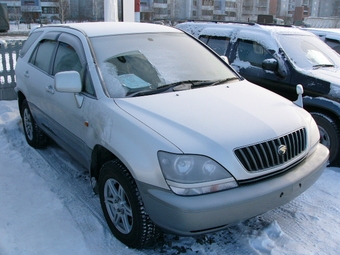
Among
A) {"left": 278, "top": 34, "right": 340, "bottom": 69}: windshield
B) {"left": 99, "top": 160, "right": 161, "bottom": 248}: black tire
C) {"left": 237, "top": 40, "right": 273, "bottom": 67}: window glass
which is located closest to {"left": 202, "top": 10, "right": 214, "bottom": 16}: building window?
{"left": 278, "top": 34, "right": 340, "bottom": 69}: windshield

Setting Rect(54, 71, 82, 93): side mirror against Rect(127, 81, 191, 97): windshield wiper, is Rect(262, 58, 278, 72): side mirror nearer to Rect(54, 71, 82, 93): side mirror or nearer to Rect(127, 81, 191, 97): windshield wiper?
Rect(127, 81, 191, 97): windshield wiper

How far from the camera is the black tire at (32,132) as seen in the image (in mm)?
4672

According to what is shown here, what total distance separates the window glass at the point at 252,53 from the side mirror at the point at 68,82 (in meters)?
3.10

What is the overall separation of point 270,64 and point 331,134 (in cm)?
125

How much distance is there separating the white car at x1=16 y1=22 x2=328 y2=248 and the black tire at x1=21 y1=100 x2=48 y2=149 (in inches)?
26.9

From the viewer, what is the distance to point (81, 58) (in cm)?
336

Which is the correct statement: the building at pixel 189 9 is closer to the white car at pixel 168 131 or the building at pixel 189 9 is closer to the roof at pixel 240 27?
the roof at pixel 240 27

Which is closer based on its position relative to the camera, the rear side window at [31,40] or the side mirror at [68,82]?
the side mirror at [68,82]

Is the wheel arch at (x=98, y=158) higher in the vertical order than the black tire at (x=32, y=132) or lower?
higher

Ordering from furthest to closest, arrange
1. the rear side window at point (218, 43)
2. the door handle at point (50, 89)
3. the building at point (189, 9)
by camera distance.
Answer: the building at point (189, 9) < the rear side window at point (218, 43) < the door handle at point (50, 89)

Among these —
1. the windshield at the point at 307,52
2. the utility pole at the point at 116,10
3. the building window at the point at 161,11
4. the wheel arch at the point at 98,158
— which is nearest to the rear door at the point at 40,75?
the wheel arch at the point at 98,158

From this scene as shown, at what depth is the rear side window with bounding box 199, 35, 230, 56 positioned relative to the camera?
5.74 m

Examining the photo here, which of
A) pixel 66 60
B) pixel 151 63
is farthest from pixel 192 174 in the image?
pixel 66 60

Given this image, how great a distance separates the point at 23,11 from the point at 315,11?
83.1m
